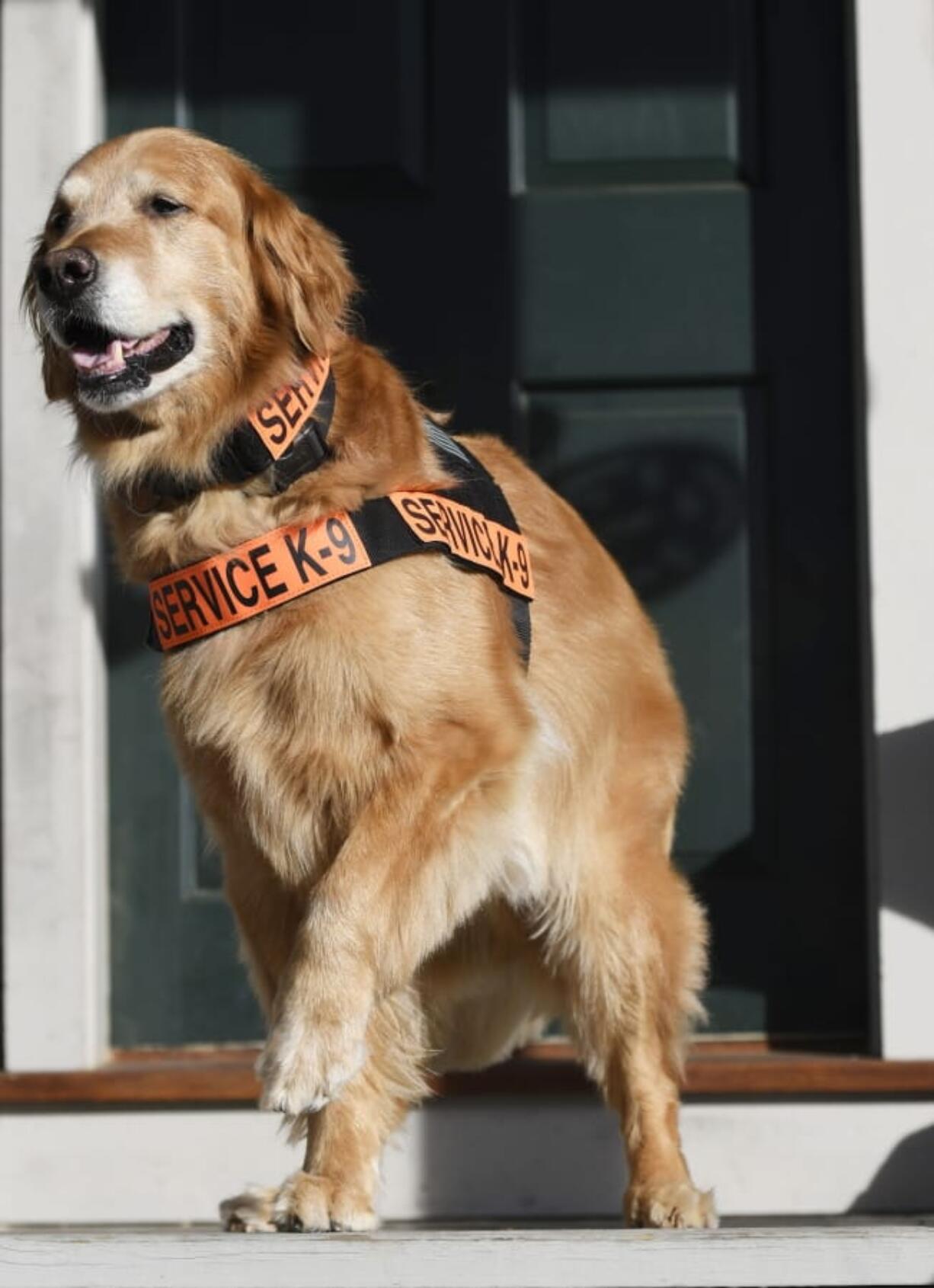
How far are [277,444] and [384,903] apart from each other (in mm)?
730

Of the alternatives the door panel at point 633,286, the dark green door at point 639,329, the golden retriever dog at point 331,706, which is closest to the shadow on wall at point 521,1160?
the dark green door at point 639,329

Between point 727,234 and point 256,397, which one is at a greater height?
point 727,234

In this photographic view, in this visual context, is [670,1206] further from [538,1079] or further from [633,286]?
[633,286]

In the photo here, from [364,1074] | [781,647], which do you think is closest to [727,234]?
[781,647]

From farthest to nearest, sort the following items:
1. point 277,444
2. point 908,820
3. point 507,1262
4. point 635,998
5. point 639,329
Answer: point 639,329, point 908,820, point 635,998, point 277,444, point 507,1262

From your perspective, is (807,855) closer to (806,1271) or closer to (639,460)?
(639,460)

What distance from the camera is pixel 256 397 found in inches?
116

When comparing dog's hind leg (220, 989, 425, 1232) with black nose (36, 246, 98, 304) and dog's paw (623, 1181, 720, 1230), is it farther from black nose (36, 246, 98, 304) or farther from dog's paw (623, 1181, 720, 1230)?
black nose (36, 246, 98, 304)

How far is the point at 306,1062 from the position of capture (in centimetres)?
263

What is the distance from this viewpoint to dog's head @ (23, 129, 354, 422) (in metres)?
2.84

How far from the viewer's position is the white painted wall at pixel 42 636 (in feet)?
12.8

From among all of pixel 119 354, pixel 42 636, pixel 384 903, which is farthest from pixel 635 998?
pixel 42 636

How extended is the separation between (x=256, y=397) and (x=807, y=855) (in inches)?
66.9

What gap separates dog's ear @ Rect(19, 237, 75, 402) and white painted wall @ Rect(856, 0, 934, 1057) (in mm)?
1673
